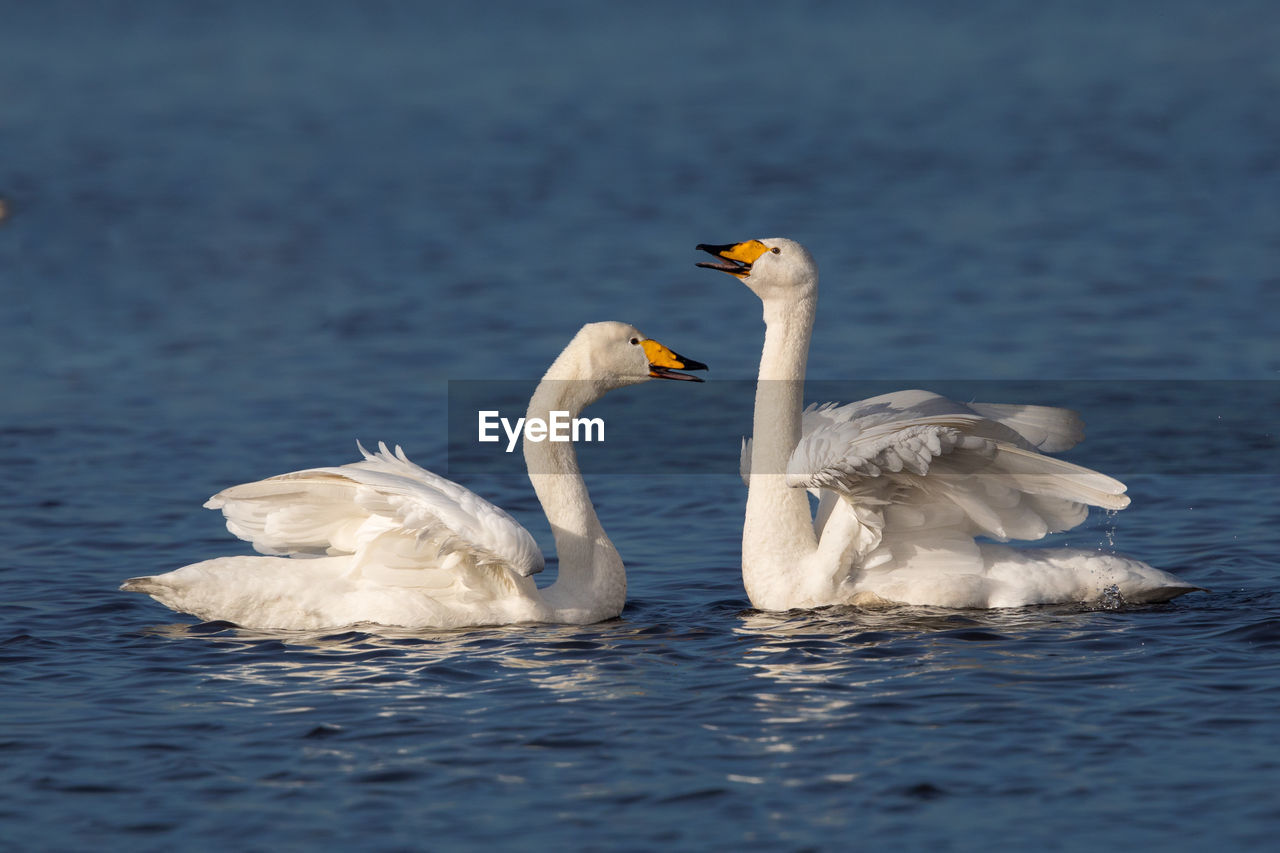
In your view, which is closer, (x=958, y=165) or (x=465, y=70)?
(x=958, y=165)

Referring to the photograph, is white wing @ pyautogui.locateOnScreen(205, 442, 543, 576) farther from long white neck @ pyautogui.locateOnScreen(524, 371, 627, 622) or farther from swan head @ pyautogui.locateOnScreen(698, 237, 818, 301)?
swan head @ pyautogui.locateOnScreen(698, 237, 818, 301)

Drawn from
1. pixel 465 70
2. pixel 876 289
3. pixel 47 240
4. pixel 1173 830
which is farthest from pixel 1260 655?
pixel 465 70

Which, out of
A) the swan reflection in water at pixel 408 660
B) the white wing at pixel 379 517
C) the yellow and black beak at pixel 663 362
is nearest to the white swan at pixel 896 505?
the yellow and black beak at pixel 663 362

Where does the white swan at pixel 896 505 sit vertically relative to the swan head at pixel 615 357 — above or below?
below

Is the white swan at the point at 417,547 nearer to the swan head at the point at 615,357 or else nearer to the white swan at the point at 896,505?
the swan head at the point at 615,357

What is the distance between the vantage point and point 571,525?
34.8 ft

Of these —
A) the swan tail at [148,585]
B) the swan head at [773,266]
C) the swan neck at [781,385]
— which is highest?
the swan head at [773,266]

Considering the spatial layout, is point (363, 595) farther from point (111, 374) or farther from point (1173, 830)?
point (111, 374)

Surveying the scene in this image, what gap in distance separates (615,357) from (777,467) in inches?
44.9

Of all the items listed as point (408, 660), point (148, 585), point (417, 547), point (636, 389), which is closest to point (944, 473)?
point (417, 547)

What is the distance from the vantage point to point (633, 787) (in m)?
7.68

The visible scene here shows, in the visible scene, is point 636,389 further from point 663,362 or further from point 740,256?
point 663,362

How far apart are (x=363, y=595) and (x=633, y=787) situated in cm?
294

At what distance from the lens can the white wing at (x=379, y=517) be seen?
9711mm
